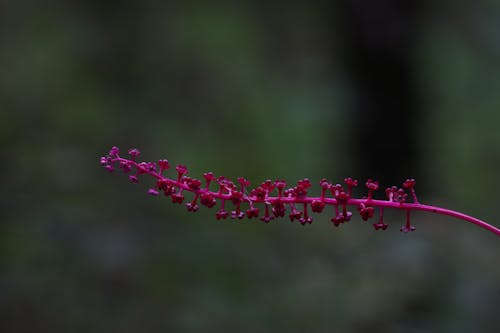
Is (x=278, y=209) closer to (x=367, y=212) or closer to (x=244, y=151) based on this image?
(x=367, y=212)

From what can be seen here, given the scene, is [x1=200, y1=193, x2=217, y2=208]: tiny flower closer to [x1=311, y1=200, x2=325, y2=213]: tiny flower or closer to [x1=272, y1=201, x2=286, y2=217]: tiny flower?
[x1=272, y1=201, x2=286, y2=217]: tiny flower

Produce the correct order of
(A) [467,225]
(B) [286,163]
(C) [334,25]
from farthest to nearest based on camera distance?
(B) [286,163] < (C) [334,25] < (A) [467,225]

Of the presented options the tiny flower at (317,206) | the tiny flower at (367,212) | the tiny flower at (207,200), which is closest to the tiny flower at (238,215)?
the tiny flower at (207,200)

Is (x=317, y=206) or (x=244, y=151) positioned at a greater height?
(x=244, y=151)

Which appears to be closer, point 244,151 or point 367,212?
point 367,212

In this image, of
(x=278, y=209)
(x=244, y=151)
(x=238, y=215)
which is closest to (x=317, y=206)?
(x=278, y=209)

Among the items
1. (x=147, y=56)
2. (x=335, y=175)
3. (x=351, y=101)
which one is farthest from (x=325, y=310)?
(x=147, y=56)

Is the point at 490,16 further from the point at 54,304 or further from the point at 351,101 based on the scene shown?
the point at 54,304

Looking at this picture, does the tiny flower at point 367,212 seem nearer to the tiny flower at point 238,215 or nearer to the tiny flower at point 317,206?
the tiny flower at point 317,206

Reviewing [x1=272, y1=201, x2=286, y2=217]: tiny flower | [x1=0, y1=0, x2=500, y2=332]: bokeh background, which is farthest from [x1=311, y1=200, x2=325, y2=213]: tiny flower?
[x1=0, y1=0, x2=500, y2=332]: bokeh background
